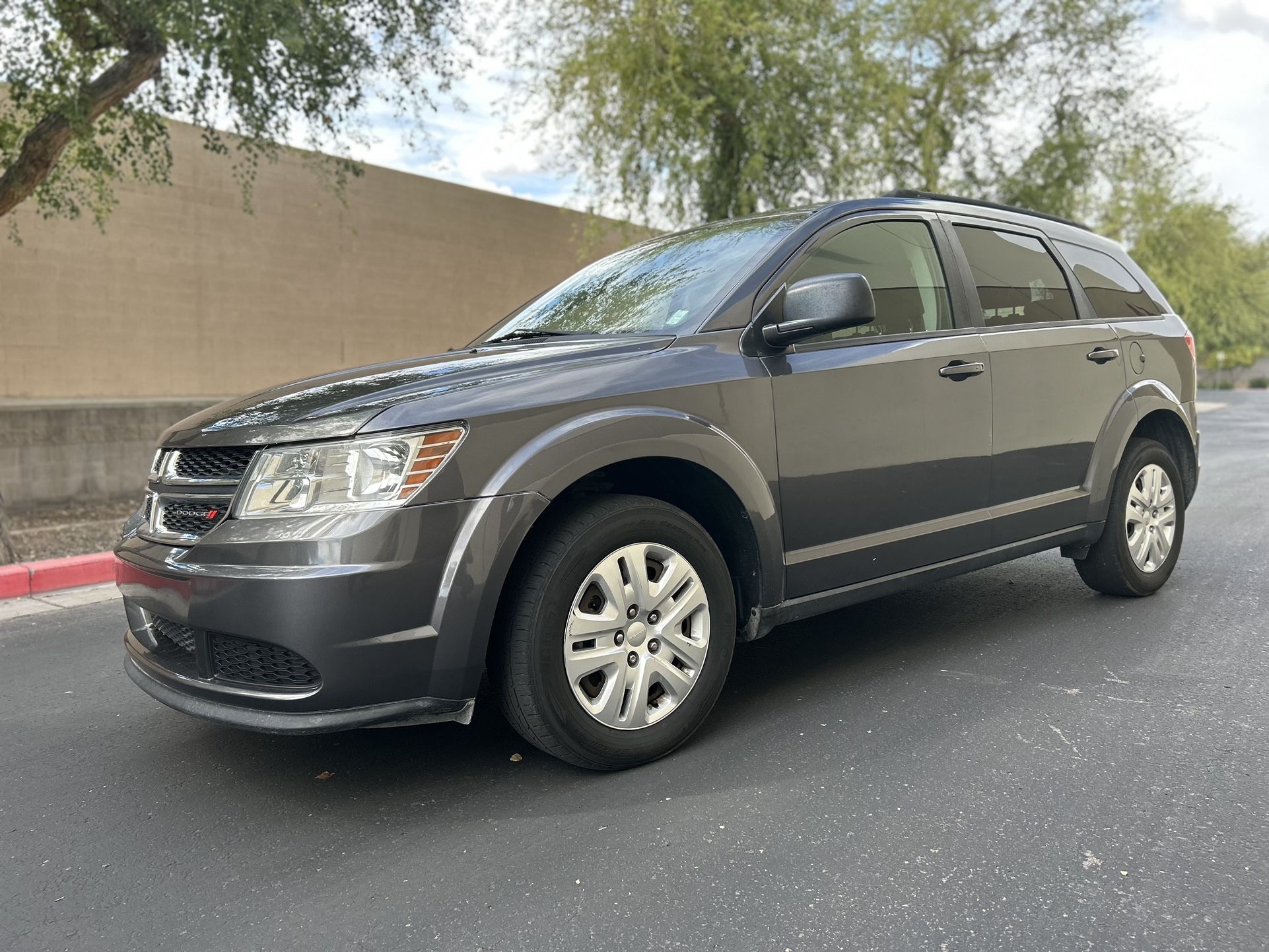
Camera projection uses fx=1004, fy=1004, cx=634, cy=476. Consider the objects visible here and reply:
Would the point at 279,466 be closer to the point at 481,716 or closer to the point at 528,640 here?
the point at 528,640

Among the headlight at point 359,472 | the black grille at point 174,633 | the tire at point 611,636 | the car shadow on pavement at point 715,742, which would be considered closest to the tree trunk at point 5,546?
the car shadow on pavement at point 715,742

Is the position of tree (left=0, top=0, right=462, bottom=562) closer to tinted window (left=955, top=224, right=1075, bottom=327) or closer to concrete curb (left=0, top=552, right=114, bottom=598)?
concrete curb (left=0, top=552, right=114, bottom=598)

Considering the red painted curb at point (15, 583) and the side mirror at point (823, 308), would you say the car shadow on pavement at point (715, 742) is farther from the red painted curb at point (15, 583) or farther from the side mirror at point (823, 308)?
→ the red painted curb at point (15, 583)

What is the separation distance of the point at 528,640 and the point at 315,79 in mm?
7100

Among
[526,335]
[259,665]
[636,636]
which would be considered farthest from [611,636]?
[526,335]

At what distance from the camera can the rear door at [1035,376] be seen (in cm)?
416

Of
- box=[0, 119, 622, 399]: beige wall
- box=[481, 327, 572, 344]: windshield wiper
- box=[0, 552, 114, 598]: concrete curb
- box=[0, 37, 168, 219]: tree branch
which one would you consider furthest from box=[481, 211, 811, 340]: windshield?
box=[0, 119, 622, 399]: beige wall

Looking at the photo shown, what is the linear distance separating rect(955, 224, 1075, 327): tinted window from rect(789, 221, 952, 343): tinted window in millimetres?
248

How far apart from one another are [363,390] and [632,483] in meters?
0.91

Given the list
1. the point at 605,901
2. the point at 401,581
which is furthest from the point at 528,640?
the point at 605,901

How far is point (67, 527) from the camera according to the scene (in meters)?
8.29

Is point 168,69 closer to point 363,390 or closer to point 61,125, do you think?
point 61,125

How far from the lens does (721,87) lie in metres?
14.0

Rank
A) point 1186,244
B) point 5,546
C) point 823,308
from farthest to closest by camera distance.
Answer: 1. point 1186,244
2. point 5,546
3. point 823,308
